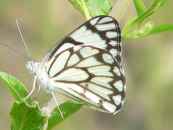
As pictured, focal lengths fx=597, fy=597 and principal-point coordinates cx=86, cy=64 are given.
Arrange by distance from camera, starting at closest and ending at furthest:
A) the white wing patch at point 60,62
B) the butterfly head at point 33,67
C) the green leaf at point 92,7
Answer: the green leaf at point 92,7 < the white wing patch at point 60,62 < the butterfly head at point 33,67

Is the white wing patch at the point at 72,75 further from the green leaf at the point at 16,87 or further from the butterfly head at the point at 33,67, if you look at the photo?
the green leaf at the point at 16,87

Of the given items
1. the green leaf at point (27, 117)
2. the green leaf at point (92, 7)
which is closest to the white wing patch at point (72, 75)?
the green leaf at point (92, 7)

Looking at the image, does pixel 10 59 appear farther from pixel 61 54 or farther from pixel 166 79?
pixel 61 54

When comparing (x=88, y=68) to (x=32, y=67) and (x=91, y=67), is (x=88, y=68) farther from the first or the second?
(x=32, y=67)

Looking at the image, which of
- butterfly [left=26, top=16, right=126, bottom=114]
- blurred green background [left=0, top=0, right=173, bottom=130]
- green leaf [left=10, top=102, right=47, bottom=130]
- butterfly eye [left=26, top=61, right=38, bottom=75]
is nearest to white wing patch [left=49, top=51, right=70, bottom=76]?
butterfly [left=26, top=16, right=126, bottom=114]

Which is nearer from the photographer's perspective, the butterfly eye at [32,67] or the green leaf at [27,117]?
the green leaf at [27,117]

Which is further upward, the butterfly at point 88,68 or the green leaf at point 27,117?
the green leaf at point 27,117

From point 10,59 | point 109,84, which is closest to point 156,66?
point 10,59

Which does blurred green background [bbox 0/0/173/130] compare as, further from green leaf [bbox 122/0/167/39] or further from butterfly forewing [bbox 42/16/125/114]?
green leaf [bbox 122/0/167/39]
